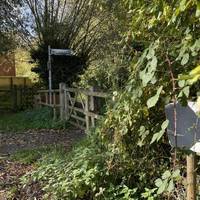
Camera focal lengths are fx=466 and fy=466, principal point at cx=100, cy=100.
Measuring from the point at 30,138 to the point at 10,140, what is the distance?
0.50 meters

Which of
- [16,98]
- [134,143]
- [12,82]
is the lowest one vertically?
[16,98]

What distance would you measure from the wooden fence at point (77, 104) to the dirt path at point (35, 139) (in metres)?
0.46

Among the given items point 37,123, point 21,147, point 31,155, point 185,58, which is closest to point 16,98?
point 37,123

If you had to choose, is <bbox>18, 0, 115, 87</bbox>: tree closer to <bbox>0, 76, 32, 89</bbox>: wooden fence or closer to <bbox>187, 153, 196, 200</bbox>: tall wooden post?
<bbox>0, 76, 32, 89</bbox>: wooden fence

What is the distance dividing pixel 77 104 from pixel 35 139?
2507 mm

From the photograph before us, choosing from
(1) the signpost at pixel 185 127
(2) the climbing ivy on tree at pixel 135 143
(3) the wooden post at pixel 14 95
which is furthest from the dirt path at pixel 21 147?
(3) the wooden post at pixel 14 95

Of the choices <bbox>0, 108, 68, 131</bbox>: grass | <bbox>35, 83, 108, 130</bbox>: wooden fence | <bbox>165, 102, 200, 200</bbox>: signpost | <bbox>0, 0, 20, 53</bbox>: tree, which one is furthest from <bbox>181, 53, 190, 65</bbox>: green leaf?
<bbox>0, 0, 20, 53</bbox>: tree

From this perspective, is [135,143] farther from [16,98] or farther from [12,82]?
[12,82]

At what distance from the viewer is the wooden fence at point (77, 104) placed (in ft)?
34.6

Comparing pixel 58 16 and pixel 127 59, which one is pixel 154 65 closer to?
pixel 127 59

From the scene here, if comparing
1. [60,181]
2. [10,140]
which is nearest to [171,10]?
[60,181]

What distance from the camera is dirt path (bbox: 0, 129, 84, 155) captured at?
10.1 m

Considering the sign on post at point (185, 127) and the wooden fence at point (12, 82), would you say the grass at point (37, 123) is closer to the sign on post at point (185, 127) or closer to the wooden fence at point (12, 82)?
the wooden fence at point (12, 82)

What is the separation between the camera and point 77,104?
44.4 feet
